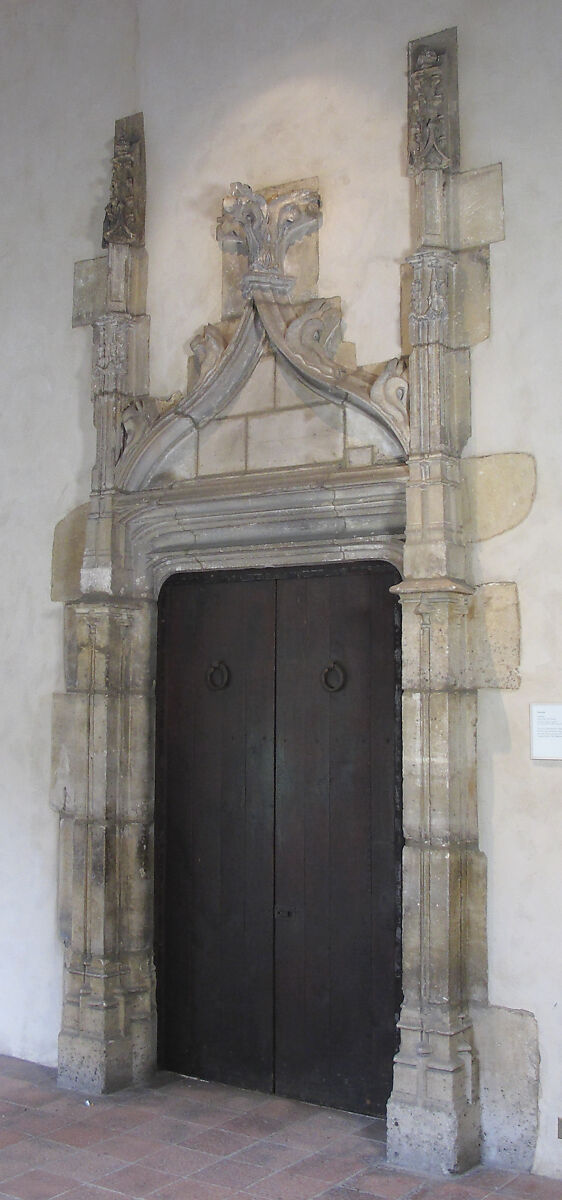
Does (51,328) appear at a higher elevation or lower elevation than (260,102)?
lower

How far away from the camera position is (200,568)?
15.2 ft

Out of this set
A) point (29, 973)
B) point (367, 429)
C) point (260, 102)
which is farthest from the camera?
point (29, 973)

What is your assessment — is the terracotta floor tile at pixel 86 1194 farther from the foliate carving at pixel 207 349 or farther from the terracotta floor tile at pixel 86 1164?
the foliate carving at pixel 207 349

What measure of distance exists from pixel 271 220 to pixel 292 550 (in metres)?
1.23

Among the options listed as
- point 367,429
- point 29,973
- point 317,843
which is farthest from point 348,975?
point 367,429

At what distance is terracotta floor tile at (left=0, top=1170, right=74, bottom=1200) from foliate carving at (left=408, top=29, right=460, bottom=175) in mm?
3479

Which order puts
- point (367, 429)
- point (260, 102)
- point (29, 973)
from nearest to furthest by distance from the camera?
point (367, 429) < point (260, 102) < point (29, 973)

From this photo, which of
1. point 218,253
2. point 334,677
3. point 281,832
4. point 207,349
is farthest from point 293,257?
point 281,832

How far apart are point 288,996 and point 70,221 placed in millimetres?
3319

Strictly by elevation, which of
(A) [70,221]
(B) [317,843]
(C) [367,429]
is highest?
(A) [70,221]

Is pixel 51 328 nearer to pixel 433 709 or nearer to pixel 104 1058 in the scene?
pixel 433 709

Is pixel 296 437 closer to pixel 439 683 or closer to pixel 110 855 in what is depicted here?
pixel 439 683

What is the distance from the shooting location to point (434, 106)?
399 centimetres

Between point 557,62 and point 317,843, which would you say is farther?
point 317,843
